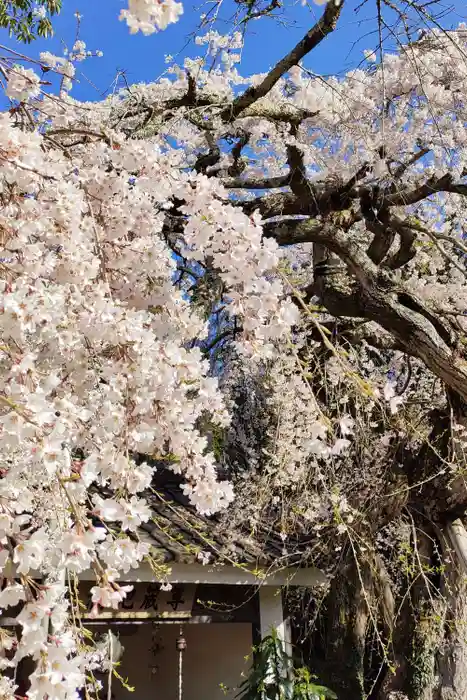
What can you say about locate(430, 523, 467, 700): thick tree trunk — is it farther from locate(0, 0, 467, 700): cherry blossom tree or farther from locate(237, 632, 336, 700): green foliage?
locate(237, 632, 336, 700): green foliage

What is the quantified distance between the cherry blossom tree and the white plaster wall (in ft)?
5.01

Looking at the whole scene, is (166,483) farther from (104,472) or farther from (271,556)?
(104,472)

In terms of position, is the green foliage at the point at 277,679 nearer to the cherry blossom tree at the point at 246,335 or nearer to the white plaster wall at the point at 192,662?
the cherry blossom tree at the point at 246,335

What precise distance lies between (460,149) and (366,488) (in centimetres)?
282

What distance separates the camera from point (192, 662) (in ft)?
23.2

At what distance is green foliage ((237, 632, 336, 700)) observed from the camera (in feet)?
15.1

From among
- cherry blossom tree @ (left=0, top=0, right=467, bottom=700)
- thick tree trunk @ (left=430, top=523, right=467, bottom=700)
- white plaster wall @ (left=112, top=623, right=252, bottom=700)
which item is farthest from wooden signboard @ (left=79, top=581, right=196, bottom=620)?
thick tree trunk @ (left=430, top=523, right=467, bottom=700)

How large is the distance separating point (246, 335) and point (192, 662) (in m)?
6.05

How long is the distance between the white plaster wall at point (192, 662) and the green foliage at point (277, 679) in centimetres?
179

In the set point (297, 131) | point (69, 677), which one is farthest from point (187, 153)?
point (69, 677)

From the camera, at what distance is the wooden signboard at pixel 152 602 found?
4.94 m

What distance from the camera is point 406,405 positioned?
539 centimetres

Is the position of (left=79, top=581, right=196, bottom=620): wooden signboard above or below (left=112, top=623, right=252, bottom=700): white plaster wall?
above

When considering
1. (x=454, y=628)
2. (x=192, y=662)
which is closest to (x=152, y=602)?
(x=454, y=628)
